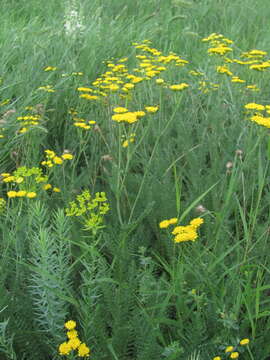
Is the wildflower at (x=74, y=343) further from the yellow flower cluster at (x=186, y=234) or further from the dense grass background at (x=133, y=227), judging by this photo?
the yellow flower cluster at (x=186, y=234)

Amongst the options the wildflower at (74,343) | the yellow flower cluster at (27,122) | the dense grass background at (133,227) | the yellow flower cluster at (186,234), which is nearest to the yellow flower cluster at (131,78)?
the dense grass background at (133,227)

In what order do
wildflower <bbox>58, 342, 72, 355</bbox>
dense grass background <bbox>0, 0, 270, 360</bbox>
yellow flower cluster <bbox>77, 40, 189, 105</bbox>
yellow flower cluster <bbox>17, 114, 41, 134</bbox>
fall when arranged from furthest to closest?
1. yellow flower cluster <bbox>77, 40, 189, 105</bbox>
2. yellow flower cluster <bbox>17, 114, 41, 134</bbox>
3. dense grass background <bbox>0, 0, 270, 360</bbox>
4. wildflower <bbox>58, 342, 72, 355</bbox>

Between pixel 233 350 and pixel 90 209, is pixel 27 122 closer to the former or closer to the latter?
pixel 90 209

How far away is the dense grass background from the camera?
3.91 ft

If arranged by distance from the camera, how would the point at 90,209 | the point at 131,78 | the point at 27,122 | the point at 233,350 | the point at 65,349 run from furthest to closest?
the point at 131,78 < the point at 27,122 < the point at 90,209 < the point at 233,350 < the point at 65,349

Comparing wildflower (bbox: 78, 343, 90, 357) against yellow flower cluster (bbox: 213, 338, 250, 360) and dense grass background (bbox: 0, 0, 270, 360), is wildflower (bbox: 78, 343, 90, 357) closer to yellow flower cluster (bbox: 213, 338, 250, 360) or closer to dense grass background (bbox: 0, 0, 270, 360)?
dense grass background (bbox: 0, 0, 270, 360)

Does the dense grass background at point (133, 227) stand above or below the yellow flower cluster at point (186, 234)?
below

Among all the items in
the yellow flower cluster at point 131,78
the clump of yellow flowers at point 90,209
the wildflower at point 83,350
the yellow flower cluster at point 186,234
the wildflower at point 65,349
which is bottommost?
the wildflower at point 83,350

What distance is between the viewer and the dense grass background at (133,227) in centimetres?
119

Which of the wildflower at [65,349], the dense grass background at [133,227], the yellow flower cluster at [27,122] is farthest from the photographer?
the yellow flower cluster at [27,122]

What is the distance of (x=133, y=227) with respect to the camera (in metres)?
1.42

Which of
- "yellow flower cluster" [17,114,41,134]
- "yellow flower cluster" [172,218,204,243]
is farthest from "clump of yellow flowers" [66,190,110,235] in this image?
"yellow flower cluster" [17,114,41,134]

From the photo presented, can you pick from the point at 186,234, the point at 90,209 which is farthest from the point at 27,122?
the point at 186,234

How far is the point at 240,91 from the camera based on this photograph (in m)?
2.53
